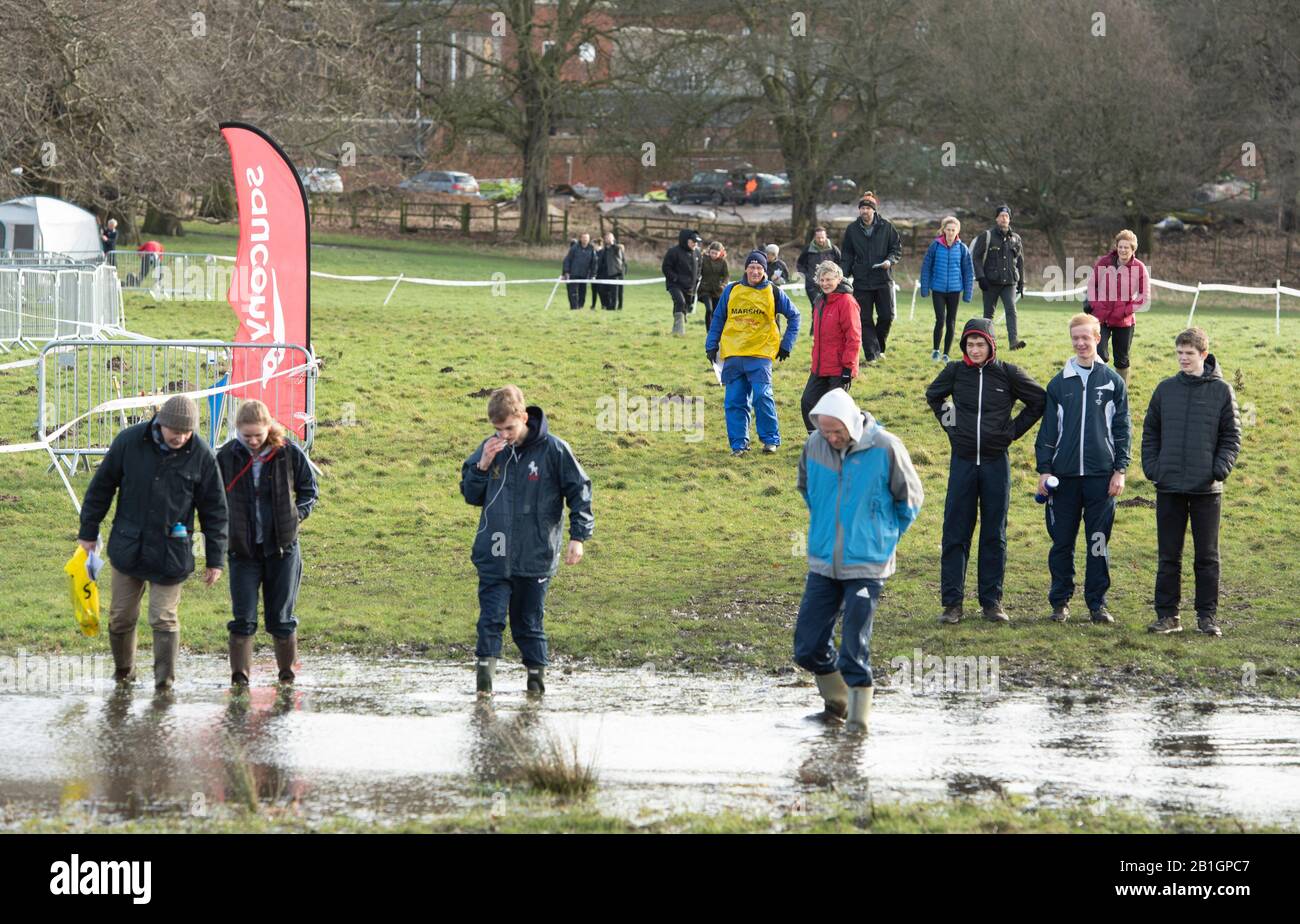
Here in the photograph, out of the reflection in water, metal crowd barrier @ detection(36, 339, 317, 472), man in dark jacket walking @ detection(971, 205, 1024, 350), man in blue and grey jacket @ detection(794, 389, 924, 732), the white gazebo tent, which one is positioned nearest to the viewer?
the reflection in water

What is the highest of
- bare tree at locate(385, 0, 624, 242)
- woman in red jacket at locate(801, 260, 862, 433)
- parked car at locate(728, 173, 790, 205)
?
bare tree at locate(385, 0, 624, 242)

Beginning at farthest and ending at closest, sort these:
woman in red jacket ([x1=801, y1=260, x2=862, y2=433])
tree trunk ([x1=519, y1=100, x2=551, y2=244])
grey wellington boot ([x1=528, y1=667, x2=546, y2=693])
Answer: tree trunk ([x1=519, y1=100, x2=551, y2=244]) < woman in red jacket ([x1=801, y1=260, x2=862, y2=433]) < grey wellington boot ([x1=528, y1=667, x2=546, y2=693])

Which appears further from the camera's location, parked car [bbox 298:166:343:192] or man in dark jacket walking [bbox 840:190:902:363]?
parked car [bbox 298:166:343:192]

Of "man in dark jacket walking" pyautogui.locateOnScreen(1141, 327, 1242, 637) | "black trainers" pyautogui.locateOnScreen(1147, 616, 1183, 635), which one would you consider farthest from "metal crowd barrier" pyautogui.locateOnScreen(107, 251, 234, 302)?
"black trainers" pyautogui.locateOnScreen(1147, 616, 1183, 635)

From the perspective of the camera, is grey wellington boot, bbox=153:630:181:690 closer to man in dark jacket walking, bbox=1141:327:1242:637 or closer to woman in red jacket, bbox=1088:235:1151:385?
man in dark jacket walking, bbox=1141:327:1242:637

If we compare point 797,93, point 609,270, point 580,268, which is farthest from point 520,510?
point 797,93

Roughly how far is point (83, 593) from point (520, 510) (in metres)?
2.61

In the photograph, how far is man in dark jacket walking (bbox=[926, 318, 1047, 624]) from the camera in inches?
439

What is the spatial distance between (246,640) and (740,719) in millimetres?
2937

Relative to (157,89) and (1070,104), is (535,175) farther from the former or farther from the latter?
(157,89)

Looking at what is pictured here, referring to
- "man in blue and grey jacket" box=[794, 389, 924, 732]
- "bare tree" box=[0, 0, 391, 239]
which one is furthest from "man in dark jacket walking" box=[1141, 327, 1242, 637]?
"bare tree" box=[0, 0, 391, 239]

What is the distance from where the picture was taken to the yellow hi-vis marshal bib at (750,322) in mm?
15727

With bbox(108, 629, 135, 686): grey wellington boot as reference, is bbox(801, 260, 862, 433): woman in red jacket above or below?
above

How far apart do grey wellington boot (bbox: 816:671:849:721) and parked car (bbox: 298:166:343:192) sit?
42.3m
